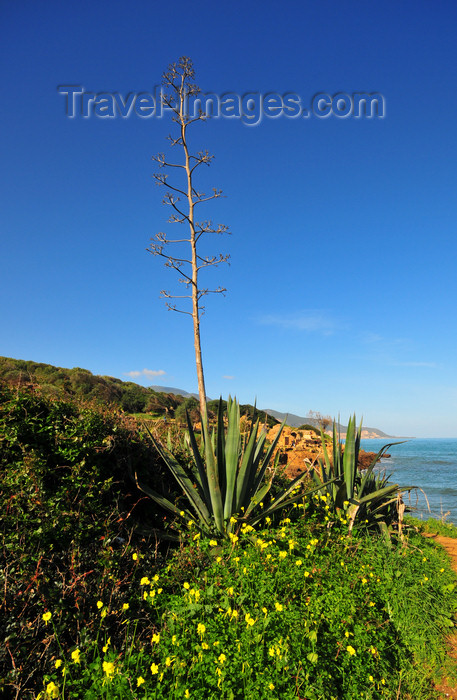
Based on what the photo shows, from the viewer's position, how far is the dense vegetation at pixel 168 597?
7.84 feet

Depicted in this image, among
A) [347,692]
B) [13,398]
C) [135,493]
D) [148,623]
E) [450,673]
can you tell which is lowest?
[450,673]

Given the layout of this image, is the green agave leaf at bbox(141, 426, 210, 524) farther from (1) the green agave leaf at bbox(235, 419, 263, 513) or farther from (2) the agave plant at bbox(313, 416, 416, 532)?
(2) the agave plant at bbox(313, 416, 416, 532)

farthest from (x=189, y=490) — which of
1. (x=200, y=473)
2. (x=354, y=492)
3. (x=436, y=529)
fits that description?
(x=436, y=529)

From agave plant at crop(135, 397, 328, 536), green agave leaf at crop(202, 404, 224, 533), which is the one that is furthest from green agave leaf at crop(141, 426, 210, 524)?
green agave leaf at crop(202, 404, 224, 533)

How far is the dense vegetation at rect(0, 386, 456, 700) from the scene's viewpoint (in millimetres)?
2391

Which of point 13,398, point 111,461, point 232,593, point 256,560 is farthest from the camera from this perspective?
point 111,461

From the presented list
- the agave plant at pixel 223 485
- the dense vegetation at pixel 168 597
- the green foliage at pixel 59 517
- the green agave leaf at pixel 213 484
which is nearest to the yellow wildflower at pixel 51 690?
the dense vegetation at pixel 168 597

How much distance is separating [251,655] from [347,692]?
2.48ft

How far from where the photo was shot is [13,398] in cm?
427

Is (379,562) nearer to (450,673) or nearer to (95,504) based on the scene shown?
(450,673)

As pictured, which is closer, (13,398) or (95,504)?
(95,504)

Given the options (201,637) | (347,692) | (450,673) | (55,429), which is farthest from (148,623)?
(450,673)

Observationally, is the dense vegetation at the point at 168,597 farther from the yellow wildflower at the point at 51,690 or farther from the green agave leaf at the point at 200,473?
the green agave leaf at the point at 200,473

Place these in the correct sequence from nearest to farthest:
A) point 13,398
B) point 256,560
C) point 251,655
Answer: point 251,655
point 256,560
point 13,398
